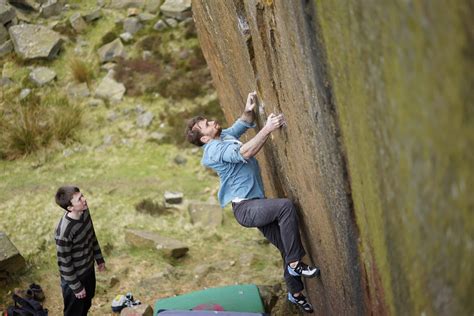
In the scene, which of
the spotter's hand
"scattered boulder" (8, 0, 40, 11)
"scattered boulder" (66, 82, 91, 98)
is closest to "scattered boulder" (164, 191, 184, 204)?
"scattered boulder" (66, 82, 91, 98)

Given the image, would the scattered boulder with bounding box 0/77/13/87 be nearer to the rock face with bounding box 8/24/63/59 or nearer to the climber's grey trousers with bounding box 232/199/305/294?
the rock face with bounding box 8/24/63/59

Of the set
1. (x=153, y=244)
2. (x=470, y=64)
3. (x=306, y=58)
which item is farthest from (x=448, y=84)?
(x=153, y=244)

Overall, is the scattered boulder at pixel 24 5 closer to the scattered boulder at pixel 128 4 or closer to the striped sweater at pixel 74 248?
the scattered boulder at pixel 128 4

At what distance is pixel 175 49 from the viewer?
15.0 m

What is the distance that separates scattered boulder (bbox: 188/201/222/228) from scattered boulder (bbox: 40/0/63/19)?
9.33 metres

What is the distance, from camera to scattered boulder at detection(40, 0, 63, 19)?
A: 1656 centimetres

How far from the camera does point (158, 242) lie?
8.49m

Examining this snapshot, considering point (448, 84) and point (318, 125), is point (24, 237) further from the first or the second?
point (448, 84)

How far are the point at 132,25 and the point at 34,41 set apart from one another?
2418 mm

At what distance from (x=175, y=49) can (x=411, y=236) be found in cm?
1300

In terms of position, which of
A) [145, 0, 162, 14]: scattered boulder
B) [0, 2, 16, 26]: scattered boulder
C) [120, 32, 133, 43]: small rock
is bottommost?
[120, 32, 133, 43]: small rock

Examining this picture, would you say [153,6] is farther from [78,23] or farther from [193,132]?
[193,132]

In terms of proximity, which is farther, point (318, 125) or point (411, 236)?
point (318, 125)

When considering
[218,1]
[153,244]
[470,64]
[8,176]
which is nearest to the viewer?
[470,64]
